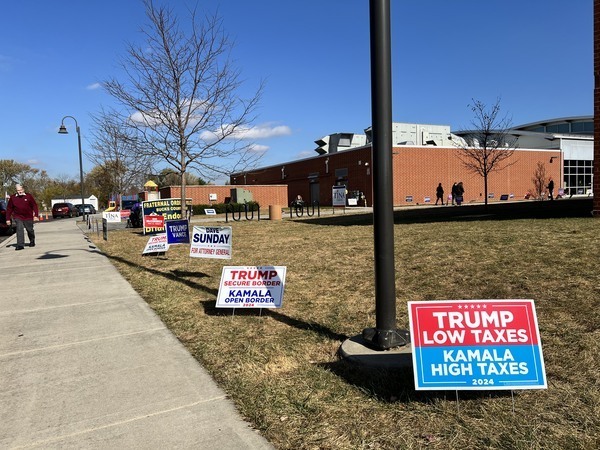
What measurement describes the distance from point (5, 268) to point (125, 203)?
33404mm

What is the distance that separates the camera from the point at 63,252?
12992mm

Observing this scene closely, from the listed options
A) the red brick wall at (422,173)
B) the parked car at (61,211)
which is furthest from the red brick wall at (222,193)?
the parked car at (61,211)

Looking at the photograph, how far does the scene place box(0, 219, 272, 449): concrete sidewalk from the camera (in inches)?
115

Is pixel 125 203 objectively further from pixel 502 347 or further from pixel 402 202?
pixel 502 347

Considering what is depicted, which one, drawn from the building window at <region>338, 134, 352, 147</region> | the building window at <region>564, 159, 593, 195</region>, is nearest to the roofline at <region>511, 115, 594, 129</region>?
the building window at <region>564, 159, 593, 195</region>

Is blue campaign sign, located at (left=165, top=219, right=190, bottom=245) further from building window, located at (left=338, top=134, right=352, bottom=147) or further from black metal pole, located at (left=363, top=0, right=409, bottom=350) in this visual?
building window, located at (left=338, top=134, right=352, bottom=147)

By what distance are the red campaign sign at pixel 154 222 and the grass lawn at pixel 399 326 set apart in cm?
653

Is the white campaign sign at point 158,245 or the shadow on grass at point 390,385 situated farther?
the white campaign sign at point 158,245

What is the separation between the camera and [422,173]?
40406 mm

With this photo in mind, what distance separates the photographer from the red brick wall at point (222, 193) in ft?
140

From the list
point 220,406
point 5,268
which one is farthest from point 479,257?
point 5,268

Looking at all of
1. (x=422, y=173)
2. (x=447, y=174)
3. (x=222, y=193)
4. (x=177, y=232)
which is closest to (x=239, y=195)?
(x=222, y=193)

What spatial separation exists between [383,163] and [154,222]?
13.3m

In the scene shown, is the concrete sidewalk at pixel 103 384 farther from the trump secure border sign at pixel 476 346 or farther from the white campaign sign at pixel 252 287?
the trump secure border sign at pixel 476 346
